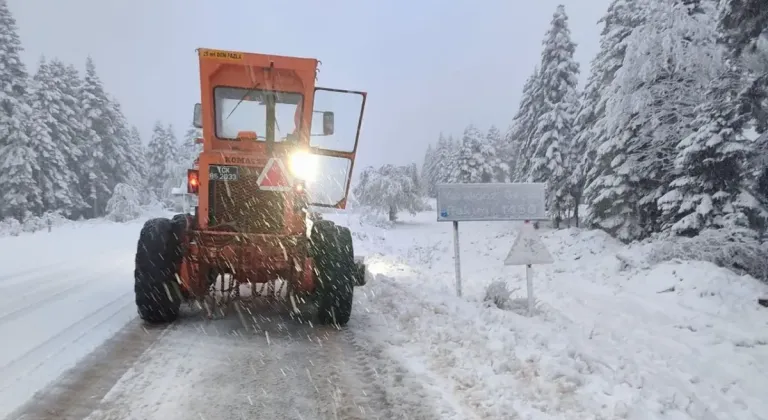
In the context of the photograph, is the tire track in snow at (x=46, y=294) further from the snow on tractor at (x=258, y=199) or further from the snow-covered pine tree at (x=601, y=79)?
the snow-covered pine tree at (x=601, y=79)

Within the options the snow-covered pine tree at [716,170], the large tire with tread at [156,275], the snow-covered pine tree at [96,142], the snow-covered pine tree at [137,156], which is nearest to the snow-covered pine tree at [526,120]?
the snow-covered pine tree at [716,170]

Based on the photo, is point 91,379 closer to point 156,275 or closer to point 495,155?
point 156,275

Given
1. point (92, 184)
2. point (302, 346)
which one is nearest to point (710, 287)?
point (302, 346)

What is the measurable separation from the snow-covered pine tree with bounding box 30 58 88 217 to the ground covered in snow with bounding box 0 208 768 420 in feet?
89.7

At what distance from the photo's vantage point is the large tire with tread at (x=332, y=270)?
5875 millimetres

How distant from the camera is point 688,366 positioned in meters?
6.46

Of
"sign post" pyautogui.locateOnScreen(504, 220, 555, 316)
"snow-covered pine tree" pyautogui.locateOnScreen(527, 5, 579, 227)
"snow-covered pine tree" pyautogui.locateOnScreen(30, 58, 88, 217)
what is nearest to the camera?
Result: "sign post" pyautogui.locateOnScreen(504, 220, 555, 316)

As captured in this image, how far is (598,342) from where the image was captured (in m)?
6.46

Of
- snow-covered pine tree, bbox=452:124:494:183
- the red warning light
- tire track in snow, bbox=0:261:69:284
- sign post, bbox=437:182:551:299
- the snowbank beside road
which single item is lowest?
the snowbank beside road

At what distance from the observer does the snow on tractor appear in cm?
582

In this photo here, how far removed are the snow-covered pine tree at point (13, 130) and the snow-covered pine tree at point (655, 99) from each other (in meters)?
30.9

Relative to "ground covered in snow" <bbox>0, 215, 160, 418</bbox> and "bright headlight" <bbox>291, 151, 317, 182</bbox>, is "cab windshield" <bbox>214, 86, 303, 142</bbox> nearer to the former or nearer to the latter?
"bright headlight" <bbox>291, 151, 317, 182</bbox>

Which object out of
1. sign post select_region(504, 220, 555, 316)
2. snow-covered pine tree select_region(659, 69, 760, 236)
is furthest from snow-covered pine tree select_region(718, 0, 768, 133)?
sign post select_region(504, 220, 555, 316)

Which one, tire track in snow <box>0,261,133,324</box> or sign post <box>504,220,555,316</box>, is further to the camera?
sign post <box>504,220,555,316</box>
